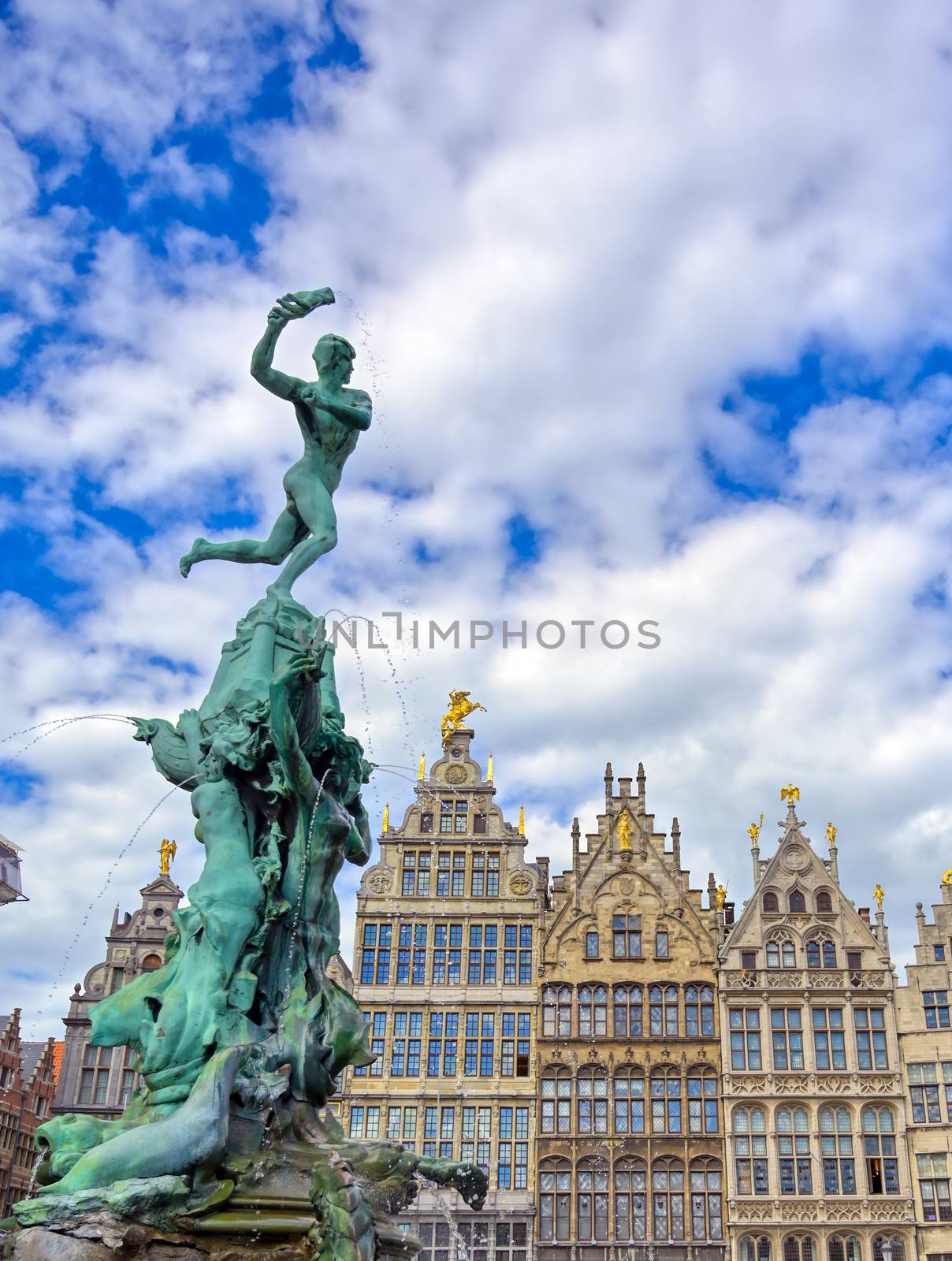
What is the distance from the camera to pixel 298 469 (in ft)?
49.9

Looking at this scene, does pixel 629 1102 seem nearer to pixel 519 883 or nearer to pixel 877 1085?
pixel 877 1085

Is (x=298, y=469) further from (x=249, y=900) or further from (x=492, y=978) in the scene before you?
(x=492, y=978)

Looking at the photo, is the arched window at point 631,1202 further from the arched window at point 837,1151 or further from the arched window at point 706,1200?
the arched window at point 837,1151

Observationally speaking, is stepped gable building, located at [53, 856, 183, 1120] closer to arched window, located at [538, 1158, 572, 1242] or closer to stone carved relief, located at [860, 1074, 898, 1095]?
arched window, located at [538, 1158, 572, 1242]

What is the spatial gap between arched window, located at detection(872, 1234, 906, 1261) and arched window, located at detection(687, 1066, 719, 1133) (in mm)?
5083

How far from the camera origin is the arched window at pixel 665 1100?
127ft

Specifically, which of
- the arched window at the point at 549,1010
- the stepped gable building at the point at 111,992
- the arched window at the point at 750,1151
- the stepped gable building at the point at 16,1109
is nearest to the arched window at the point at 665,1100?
the arched window at the point at 750,1151

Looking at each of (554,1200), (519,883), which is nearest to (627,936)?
(519,883)

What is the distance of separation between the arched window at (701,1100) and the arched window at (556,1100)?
11.4 ft

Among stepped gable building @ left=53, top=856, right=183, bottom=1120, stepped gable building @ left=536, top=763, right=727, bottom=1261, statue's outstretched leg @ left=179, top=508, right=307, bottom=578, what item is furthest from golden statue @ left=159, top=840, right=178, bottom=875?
statue's outstretched leg @ left=179, top=508, right=307, bottom=578

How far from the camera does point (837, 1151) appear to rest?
38031 millimetres

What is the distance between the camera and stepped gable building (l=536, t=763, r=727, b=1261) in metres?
37.6

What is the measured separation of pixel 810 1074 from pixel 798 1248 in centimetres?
467

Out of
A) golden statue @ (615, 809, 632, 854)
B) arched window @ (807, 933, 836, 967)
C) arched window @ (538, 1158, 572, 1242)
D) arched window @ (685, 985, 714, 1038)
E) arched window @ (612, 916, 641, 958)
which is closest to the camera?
arched window @ (538, 1158, 572, 1242)
